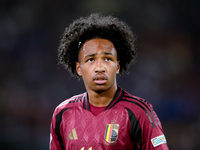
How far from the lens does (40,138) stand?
454cm

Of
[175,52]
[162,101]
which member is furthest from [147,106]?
[175,52]

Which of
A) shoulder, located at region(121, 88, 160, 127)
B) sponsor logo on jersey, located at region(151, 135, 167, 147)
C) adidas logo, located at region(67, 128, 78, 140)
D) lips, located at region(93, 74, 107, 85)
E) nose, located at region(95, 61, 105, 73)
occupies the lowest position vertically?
sponsor logo on jersey, located at region(151, 135, 167, 147)

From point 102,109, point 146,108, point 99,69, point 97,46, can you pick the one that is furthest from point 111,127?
point 97,46

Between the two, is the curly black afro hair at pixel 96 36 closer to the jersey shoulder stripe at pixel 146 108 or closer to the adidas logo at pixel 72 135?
the jersey shoulder stripe at pixel 146 108

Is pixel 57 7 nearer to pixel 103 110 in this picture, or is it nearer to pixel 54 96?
pixel 54 96

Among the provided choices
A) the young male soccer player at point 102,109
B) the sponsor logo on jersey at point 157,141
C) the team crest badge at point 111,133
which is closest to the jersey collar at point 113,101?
the young male soccer player at point 102,109

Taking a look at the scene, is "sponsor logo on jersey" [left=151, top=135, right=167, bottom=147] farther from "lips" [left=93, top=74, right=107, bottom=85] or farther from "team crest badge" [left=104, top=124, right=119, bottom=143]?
"lips" [left=93, top=74, right=107, bottom=85]

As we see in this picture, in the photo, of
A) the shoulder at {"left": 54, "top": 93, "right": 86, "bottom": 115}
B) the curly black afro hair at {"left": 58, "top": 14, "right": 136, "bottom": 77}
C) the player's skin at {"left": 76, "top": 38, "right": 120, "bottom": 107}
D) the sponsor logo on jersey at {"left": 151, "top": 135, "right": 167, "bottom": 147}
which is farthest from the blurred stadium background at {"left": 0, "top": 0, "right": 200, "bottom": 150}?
the sponsor logo on jersey at {"left": 151, "top": 135, "right": 167, "bottom": 147}

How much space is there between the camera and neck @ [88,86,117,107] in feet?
7.56

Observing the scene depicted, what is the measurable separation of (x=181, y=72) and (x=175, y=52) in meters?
0.40

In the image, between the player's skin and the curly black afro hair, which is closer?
the player's skin

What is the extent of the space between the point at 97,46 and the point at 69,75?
8.89 feet

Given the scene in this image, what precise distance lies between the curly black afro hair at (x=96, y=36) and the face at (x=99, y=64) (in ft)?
0.36

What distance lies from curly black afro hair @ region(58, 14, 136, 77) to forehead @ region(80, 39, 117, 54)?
0.19 ft
